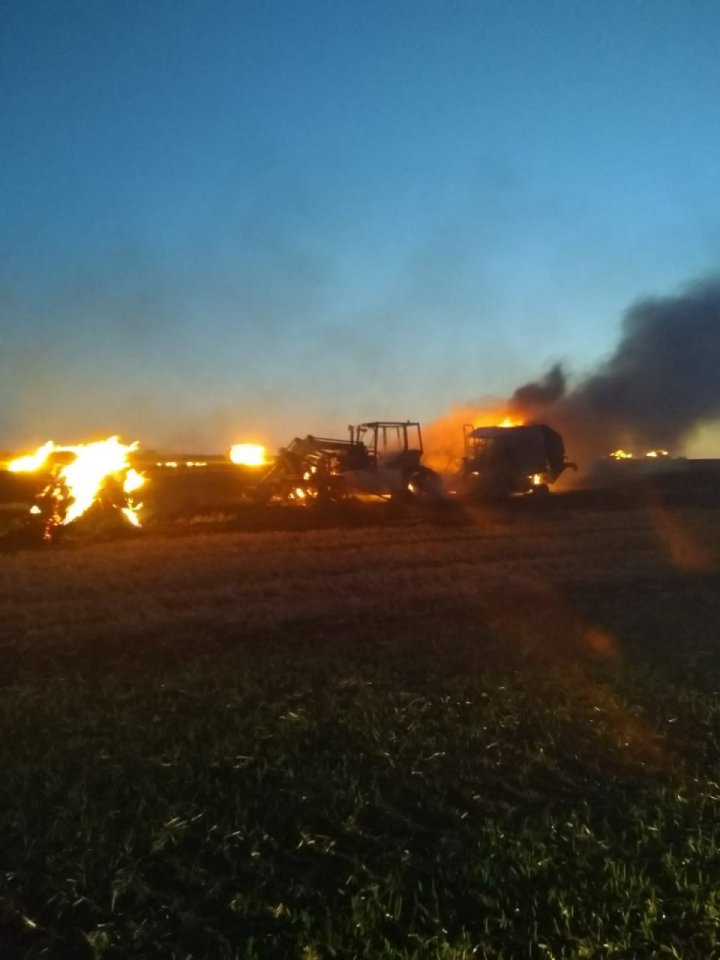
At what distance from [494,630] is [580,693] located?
3220 millimetres

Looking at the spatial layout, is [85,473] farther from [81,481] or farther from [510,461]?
[510,461]

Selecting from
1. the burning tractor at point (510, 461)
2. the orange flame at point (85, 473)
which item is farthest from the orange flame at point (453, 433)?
the orange flame at point (85, 473)

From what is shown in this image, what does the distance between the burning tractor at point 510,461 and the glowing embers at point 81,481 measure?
48.8ft

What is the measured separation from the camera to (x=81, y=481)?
26.5m

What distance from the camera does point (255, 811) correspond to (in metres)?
6.45

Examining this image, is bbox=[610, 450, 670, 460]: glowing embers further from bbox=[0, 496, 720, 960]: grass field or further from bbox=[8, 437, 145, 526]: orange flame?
bbox=[0, 496, 720, 960]: grass field

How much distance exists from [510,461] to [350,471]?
27.1 ft

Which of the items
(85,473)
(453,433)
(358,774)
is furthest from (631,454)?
(358,774)

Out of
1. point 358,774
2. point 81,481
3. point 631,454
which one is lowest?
point 358,774

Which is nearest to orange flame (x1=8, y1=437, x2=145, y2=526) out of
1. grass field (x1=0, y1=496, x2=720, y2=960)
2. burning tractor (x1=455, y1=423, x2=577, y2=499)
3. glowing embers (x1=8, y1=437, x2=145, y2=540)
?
glowing embers (x1=8, y1=437, x2=145, y2=540)

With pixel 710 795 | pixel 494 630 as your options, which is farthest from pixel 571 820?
pixel 494 630

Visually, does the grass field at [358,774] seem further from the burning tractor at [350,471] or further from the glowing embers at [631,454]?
the glowing embers at [631,454]

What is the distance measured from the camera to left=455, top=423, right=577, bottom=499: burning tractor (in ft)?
129

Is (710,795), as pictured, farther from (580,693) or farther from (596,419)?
(596,419)
